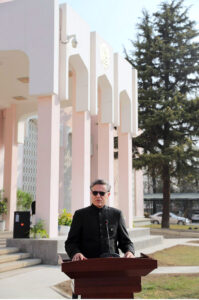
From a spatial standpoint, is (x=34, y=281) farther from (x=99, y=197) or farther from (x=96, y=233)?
(x=99, y=197)

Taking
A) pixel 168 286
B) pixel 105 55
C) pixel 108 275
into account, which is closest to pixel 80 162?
pixel 105 55

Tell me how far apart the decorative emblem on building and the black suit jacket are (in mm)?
12039

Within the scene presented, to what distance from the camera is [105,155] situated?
1583cm

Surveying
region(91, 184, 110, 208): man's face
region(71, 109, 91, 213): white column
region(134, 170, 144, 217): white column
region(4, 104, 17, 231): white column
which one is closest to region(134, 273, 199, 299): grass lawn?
region(91, 184, 110, 208): man's face

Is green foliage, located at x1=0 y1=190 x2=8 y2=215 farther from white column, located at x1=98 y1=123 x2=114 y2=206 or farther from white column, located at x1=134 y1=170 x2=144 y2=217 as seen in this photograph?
white column, located at x1=134 y1=170 x2=144 y2=217

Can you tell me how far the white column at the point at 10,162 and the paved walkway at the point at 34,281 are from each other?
8047mm

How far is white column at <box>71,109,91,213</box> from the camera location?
13.5 meters

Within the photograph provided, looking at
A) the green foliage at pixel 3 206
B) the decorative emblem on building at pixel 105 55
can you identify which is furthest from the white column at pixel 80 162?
the green foliage at pixel 3 206

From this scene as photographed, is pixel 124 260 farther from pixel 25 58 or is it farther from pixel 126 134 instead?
pixel 126 134

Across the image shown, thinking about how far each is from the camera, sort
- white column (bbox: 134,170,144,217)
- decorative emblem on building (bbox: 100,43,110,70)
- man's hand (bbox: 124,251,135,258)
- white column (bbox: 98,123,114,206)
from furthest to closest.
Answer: white column (bbox: 134,170,144,217)
white column (bbox: 98,123,114,206)
decorative emblem on building (bbox: 100,43,110,70)
man's hand (bbox: 124,251,135,258)

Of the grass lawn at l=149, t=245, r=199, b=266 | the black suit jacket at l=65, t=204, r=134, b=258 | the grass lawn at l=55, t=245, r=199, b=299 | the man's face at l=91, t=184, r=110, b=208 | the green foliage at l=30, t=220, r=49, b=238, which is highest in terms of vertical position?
the man's face at l=91, t=184, r=110, b=208

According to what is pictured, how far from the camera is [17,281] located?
26.8 feet

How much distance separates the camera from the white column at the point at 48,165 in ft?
37.7

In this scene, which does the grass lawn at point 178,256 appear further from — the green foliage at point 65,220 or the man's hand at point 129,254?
the man's hand at point 129,254
